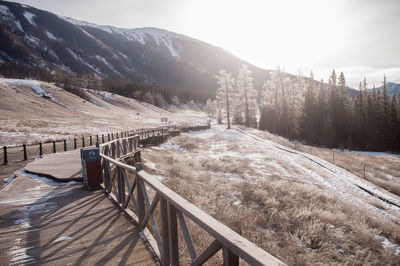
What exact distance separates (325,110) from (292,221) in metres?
44.2

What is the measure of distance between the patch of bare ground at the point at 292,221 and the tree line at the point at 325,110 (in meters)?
30.7

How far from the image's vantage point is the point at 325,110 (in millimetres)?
44344

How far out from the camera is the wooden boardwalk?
3457mm

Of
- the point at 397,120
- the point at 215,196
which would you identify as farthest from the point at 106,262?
the point at 397,120

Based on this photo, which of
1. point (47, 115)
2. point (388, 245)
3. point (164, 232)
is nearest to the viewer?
point (164, 232)

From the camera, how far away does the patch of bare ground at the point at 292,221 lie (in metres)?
6.23

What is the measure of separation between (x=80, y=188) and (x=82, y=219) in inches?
103

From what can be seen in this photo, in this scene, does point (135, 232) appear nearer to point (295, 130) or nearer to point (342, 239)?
point (342, 239)

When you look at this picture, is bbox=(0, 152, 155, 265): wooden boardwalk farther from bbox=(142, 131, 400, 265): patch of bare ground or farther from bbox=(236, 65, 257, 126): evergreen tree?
bbox=(236, 65, 257, 126): evergreen tree

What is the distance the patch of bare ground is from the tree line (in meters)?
30.7

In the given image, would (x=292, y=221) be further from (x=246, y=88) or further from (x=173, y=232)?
(x=246, y=88)

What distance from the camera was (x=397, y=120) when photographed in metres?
39.3

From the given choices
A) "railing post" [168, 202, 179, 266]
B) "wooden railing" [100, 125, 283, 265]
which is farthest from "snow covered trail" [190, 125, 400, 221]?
"railing post" [168, 202, 179, 266]

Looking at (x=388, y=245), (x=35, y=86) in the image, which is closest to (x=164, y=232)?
(x=388, y=245)
